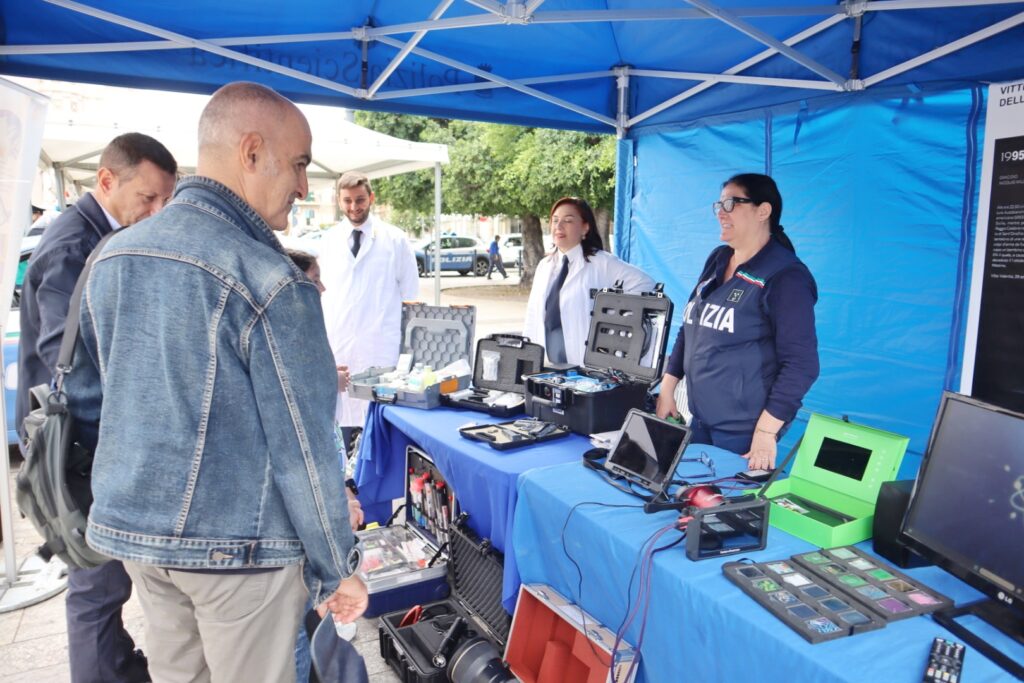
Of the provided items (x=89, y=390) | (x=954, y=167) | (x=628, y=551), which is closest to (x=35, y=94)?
(x=89, y=390)

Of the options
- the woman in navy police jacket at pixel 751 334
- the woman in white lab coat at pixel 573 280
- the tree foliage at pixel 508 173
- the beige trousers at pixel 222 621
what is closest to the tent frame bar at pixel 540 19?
the woman in white lab coat at pixel 573 280

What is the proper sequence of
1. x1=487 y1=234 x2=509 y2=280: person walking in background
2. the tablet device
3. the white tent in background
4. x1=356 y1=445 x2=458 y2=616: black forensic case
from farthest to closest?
x1=487 y1=234 x2=509 y2=280: person walking in background, the white tent in background, x1=356 y1=445 x2=458 y2=616: black forensic case, the tablet device

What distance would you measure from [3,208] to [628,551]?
2794 millimetres

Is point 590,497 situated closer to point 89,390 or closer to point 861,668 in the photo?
point 861,668

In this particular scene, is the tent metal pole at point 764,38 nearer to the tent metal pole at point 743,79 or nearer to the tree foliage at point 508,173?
the tent metal pole at point 743,79

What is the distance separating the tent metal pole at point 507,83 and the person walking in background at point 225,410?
2716mm

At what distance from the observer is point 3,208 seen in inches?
105

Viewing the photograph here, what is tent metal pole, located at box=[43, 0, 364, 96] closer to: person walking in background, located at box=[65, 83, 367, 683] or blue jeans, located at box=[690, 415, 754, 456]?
person walking in background, located at box=[65, 83, 367, 683]

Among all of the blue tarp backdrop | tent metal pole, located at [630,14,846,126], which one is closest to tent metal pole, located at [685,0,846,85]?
tent metal pole, located at [630,14,846,126]

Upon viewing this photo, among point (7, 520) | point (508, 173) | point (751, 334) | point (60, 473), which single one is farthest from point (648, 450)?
point (508, 173)

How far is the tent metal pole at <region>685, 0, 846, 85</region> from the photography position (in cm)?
284

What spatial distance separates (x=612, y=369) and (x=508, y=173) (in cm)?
969

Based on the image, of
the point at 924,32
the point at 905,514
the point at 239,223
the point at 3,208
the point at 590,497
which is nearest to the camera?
the point at 239,223

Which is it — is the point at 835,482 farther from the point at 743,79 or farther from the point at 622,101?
the point at 622,101
